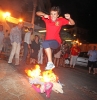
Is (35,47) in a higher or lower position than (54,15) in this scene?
lower

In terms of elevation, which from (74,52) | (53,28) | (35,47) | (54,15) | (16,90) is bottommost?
(16,90)

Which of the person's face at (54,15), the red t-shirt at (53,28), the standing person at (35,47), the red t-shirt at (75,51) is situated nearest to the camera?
the person's face at (54,15)

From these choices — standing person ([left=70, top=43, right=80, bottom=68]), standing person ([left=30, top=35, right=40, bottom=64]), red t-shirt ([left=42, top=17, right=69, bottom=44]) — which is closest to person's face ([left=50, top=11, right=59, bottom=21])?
red t-shirt ([left=42, top=17, right=69, bottom=44])

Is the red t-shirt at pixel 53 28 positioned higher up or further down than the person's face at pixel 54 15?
further down

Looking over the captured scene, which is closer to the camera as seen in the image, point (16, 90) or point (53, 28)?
point (16, 90)

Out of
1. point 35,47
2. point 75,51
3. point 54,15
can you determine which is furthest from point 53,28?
point 75,51

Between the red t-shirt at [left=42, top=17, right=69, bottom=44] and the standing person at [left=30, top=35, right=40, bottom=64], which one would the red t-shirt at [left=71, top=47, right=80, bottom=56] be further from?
the red t-shirt at [left=42, top=17, right=69, bottom=44]

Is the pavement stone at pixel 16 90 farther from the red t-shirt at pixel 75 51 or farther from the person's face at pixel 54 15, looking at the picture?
the red t-shirt at pixel 75 51

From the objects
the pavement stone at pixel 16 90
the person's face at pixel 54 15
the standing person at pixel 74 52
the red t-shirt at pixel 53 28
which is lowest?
the pavement stone at pixel 16 90

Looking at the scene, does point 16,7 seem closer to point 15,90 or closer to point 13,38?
point 13,38

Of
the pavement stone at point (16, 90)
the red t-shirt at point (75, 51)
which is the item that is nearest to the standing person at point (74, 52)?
the red t-shirt at point (75, 51)

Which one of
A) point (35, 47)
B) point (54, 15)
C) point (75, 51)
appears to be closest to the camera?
point (54, 15)

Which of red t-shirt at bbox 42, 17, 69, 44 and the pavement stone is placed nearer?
the pavement stone

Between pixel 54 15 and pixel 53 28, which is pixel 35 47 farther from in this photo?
pixel 54 15
